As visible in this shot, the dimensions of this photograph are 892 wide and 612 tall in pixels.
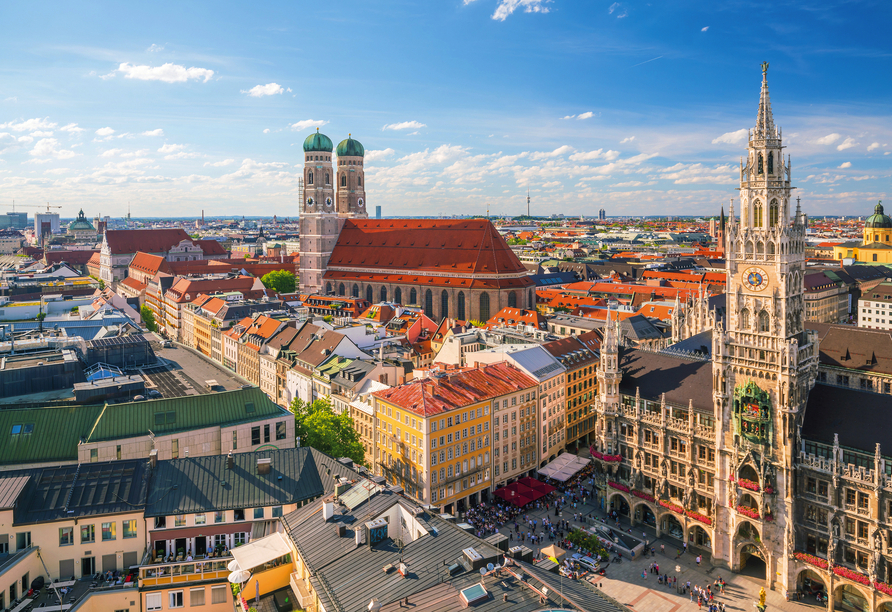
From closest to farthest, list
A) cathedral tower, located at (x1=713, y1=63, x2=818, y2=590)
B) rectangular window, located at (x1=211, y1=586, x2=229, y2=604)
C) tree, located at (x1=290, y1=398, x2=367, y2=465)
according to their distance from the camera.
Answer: rectangular window, located at (x1=211, y1=586, x2=229, y2=604) < cathedral tower, located at (x1=713, y1=63, x2=818, y2=590) < tree, located at (x1=290, y1=398, x2=367, y2=465)

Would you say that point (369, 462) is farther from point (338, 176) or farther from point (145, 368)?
point (338, 176)

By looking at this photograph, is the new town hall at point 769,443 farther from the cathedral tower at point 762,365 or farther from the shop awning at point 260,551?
the shop awning at point 260,551

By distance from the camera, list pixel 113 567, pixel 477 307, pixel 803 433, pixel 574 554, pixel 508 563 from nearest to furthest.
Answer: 1. pixel 508 563
2. pixel 113 567
3. pixel 803 433
4. pixel 574 554
5. pixel 477 307

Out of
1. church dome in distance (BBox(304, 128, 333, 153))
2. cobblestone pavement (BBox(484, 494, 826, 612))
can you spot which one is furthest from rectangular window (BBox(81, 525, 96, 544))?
church dome in distance (BBox(304, 128, 333, 153))

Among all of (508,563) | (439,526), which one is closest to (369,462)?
(439,526)

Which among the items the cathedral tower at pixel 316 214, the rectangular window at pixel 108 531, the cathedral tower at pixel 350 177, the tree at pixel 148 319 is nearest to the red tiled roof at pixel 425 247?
the cathedral tower at pixel 316 214

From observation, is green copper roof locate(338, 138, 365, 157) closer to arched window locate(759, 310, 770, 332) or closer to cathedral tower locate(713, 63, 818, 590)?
cathedral tower locate(713, 63, 818, 590)
